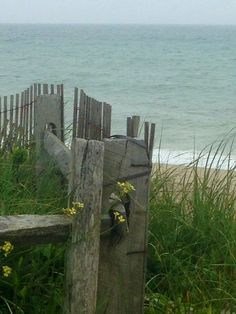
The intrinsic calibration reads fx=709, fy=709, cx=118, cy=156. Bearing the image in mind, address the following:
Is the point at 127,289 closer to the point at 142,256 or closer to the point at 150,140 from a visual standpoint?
the point at 142,256

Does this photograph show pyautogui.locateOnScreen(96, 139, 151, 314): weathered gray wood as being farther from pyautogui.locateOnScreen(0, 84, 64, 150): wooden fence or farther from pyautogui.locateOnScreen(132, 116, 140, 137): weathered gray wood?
pyautogui.locateOnScreen(0, 84, 64, 150): wooden fence

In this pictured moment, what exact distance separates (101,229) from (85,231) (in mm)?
143

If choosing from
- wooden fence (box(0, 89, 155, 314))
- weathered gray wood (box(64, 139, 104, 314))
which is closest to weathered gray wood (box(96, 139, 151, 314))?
wooden fence (box(0, 89, 155, 314))

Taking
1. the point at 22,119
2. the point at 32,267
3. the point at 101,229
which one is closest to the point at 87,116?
the point at 22,119

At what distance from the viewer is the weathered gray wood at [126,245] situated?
3072mm

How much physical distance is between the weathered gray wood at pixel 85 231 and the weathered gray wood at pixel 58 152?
0.57 m

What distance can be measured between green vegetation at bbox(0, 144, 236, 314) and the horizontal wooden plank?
0.41m

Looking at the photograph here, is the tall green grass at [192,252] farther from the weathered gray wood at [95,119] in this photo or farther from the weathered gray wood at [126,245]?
the weathered gray wood at [95,119]

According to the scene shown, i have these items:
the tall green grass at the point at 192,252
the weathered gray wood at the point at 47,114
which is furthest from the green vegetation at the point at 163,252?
the weathered gray wood at the point at 47,114

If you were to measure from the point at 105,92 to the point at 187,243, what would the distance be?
984 inches

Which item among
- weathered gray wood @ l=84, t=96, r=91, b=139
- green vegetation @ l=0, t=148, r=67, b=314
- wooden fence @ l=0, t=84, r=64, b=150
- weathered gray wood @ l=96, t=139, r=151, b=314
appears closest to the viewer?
weathered gray wood @ l=96, t=139, r=151, b=314

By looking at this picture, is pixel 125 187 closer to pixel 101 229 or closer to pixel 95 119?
pixel 101 229

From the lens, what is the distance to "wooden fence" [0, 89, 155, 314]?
2857 millimetres

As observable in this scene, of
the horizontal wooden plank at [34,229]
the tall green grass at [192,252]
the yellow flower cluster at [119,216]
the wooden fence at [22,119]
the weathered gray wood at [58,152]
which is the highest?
the wooden fence at [22,119]
